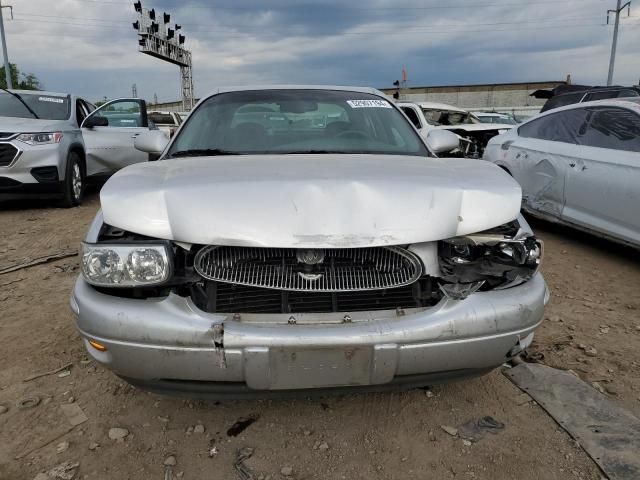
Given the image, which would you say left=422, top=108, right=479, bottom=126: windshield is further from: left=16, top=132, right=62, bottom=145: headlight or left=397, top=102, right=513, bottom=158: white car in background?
left=16, top=132, right=62, bottom=145: headlight

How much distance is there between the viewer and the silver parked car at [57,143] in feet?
20.6

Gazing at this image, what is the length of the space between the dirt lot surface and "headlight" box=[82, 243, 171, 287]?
29.8 inches

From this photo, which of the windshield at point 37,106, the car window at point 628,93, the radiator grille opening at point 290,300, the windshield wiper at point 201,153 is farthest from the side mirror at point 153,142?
the car window at point 628,93

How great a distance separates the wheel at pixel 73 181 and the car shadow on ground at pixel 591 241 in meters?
5.97

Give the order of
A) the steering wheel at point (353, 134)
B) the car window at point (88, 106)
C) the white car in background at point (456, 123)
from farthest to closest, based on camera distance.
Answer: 1. the white car in background at point (456, 123)
2. the car window at point (88, 106)
3. the steering wheel at point (353, 134)

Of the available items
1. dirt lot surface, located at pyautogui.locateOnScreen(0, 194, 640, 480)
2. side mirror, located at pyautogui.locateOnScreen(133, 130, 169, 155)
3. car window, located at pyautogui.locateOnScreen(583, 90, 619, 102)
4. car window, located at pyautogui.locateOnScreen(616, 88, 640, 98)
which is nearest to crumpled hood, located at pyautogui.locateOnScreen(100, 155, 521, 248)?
dirt lot surface, located at pyautogui.locateOnScreen(0, 194, 640, 480)

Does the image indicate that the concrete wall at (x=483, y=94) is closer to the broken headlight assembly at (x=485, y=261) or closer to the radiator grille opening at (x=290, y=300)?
the broken headlight assembly at (x=485, y=261)

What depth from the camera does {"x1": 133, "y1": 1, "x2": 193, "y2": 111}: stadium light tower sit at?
38.2 m

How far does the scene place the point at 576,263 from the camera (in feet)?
15.0

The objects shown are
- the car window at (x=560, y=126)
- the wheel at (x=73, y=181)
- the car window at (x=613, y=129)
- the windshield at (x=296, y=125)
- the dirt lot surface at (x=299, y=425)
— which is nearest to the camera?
the dirt lot surface at (x=299, y=425)

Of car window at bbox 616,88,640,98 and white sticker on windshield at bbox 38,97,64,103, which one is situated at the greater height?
car window at bbox 616,88,640,98

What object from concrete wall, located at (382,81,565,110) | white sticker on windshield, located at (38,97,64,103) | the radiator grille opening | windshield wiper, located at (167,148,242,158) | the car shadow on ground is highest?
concrete wall, located at (382,81,565,110)

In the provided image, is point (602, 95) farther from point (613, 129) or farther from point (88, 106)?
point (88, 106)

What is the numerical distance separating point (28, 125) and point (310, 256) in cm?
607
